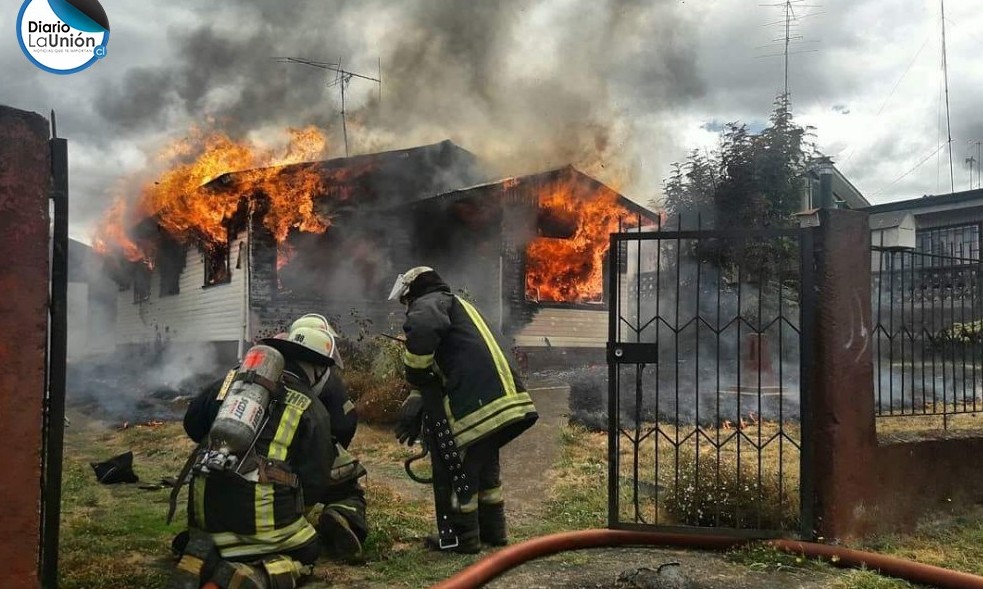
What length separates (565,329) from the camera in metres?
16.8

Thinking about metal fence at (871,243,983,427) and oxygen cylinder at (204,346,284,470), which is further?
metal fence at (871,243,983,427)

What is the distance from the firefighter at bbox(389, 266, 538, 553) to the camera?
453 cm


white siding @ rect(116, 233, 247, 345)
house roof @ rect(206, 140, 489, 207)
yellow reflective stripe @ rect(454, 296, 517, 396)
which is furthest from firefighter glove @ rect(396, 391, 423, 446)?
white siding @ rect(116, 233, 247, 345)

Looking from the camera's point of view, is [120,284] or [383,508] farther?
[120,284]

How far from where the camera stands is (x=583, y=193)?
621 inches

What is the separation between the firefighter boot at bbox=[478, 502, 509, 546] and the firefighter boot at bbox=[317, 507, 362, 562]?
2.94 ft

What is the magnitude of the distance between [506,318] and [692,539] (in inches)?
437

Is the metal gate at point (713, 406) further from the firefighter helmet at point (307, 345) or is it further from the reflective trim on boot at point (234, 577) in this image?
the reflective trim on boot at point (234, 577)

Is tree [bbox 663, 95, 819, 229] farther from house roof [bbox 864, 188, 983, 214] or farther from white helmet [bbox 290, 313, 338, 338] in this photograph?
white helmet [bbox 290, 313, 338, 338]

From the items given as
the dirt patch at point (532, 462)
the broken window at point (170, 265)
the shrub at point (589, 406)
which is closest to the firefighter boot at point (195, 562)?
the dirt patch at point (532, 462)

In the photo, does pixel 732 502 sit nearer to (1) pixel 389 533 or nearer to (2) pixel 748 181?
(1) pixel 389 533

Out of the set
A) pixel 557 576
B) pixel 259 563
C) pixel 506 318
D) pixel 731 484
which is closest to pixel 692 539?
pixel 731 484

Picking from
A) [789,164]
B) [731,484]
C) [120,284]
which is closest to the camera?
[731,484]

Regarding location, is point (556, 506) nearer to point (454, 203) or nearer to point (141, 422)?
point (141, 422)
